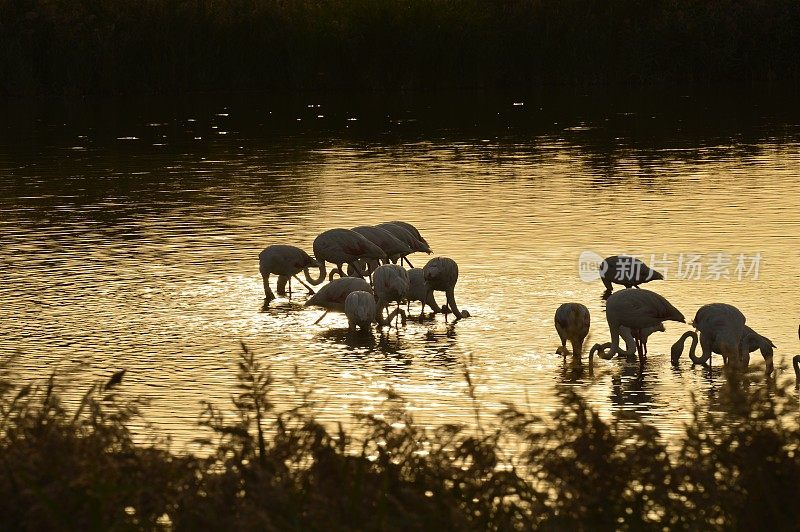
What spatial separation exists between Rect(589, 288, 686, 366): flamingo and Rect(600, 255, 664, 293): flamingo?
154 centimetres

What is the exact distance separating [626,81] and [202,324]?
1190 inches

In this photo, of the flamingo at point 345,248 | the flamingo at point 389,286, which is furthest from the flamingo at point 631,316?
the flamingo at point 345,248

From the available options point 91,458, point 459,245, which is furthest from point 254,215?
point 91,458

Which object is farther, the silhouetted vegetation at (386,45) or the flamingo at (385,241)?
the silhouetted vegetation at (386,45)

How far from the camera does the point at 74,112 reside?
3425cm

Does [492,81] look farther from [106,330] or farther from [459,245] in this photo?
[106,330]

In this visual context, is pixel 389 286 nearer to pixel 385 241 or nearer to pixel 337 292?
pixel 337 292

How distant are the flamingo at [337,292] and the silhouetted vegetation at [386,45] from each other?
2841 cm

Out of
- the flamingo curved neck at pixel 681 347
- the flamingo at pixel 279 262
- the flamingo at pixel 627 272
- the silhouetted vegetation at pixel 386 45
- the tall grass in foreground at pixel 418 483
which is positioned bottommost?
the flamingo curved neck at pixel 681 347

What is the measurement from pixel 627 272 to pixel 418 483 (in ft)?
21.3

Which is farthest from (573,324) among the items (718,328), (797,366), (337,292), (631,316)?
(337,292)

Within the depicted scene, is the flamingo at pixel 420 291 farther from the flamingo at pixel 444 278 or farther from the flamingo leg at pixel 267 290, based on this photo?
the flamingo leg at pixel 267 290

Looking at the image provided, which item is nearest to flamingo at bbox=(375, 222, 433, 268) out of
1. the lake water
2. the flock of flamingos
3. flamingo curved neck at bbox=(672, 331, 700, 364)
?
the flock of flamingos

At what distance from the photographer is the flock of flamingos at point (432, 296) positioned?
30.7 ft
